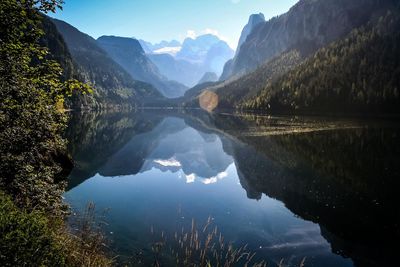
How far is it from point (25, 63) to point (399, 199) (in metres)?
28.3

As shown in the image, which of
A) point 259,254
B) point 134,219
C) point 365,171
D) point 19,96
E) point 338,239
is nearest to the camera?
point 19,96

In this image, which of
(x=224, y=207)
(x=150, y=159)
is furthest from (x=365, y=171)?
(x=150, y=159)

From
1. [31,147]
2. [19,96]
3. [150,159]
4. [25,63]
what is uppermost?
[25,63]

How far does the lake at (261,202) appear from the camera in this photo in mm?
19922

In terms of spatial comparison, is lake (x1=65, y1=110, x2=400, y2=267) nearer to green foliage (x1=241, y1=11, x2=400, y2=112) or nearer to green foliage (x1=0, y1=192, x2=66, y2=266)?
green foliage (x1=0, y1=192, x2=66, y2=266)

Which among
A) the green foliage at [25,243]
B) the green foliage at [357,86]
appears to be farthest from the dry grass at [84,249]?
the green foliage at [357,86]

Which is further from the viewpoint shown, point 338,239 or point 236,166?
point 236,166

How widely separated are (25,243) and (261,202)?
24407 mm

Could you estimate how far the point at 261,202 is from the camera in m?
30.9

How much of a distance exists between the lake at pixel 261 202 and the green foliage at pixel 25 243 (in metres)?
4.65

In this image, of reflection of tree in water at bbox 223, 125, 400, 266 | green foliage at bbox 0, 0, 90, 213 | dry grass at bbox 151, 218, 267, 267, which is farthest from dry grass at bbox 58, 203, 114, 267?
reflection of tree in water at bbox 223, 125, 400, 266

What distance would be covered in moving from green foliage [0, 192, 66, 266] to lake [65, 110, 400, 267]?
4653 millimetres

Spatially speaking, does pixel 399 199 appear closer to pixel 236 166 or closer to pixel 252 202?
pixel 252 202

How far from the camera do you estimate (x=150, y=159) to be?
189ft
